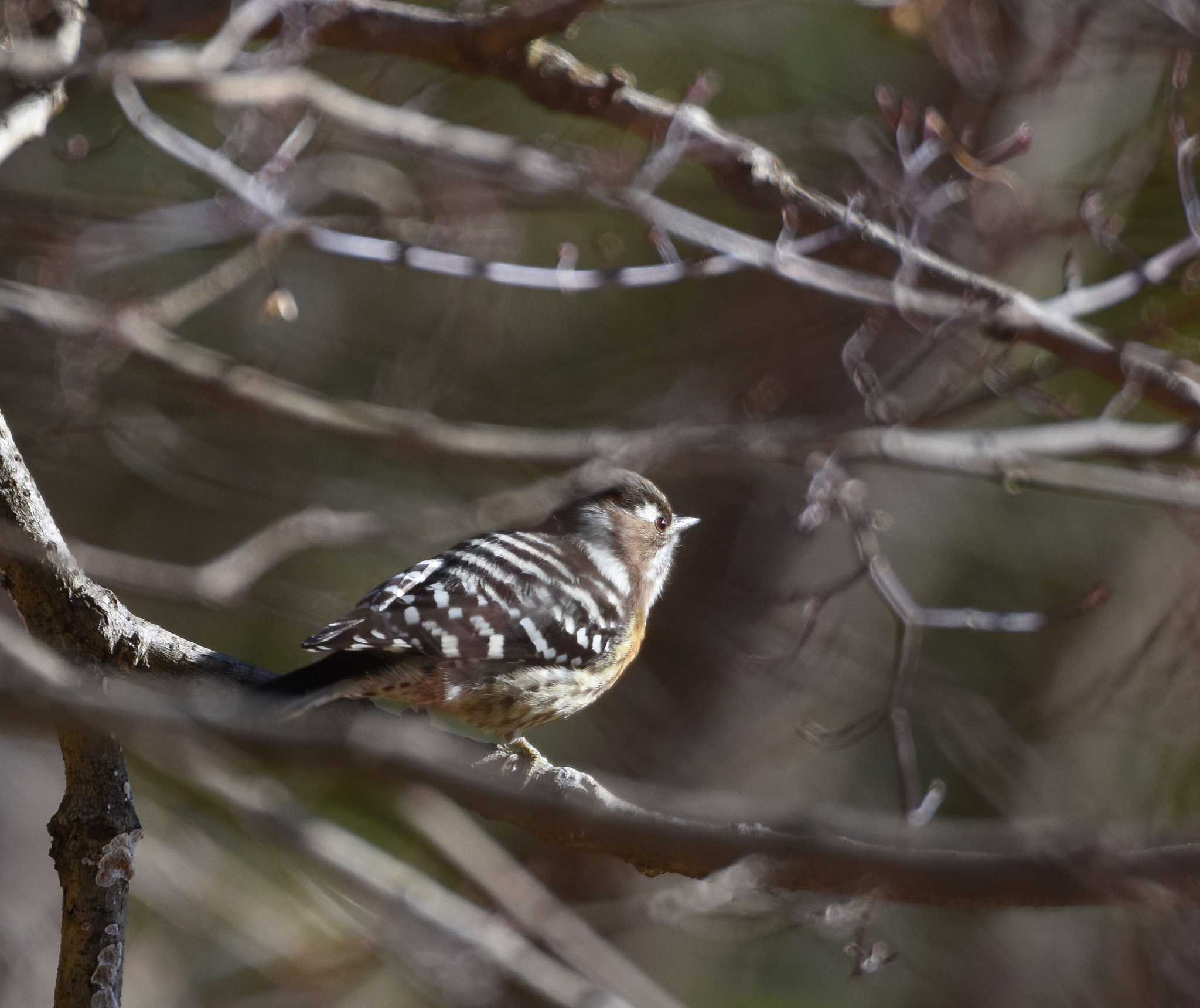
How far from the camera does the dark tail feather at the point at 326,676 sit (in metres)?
2.98

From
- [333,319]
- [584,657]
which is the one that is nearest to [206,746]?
[584,657]

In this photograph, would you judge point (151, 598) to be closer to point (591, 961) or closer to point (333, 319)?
point (333, 319)

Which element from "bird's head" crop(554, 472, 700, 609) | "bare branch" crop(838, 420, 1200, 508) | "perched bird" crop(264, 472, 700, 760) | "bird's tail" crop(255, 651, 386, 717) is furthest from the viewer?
"bird's head" crop(554, 472, 700, 609)

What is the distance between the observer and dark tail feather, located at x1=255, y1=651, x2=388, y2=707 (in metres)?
2.98

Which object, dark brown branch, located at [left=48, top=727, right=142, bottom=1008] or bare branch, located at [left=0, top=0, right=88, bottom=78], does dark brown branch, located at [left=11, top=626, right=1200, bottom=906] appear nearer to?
dark brown branch, located at [left=48, top=727, right=142, bottom=1008]

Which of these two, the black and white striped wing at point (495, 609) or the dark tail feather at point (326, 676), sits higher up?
the dark tail feather at point (326, 676)

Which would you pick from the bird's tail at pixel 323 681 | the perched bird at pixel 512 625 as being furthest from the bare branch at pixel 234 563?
the bird's tail at pixel 323 681

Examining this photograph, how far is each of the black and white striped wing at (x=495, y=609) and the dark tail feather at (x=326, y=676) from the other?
5cm

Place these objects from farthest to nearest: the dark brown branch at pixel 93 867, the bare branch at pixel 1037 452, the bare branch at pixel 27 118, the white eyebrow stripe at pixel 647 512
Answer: the white eyebrow stripe at pixel 647 512 < the bare branch at pixel 1037 452 < the bare branch at pixel 27 118 < the dark brown branch at pixel 93 867

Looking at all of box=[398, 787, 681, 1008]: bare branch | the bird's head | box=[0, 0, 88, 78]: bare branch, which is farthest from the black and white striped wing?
box=[0, 0, 88, 78]: bare branch

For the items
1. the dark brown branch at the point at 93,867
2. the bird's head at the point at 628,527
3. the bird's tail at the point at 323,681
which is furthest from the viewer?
the bird's head at the point at 628,527

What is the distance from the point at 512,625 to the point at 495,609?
66 millimetres

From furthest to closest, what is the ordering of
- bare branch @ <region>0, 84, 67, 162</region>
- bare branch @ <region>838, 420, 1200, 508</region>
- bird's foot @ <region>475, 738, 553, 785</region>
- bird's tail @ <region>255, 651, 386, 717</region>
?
1. bare branch @ <region>838, 420, 1200, 508</region>
2. bare branch @ <region>0, 84, 67, 162</region>
3. bird's foot @ <region>475, 738, 553, 785</region>
4. bird's tail @ <region>255, 651, 386, 717</region>

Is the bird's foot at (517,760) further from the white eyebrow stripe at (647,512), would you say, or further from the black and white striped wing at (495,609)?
the white eyebrow stripe at (647,512)
